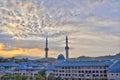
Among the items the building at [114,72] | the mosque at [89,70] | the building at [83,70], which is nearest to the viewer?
the building at [114,72]

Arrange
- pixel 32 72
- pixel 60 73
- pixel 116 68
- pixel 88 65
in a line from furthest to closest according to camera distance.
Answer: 1. pixel 32 72
2. pixel 60 73
3. pixel 88 65
4. pixel 116 68

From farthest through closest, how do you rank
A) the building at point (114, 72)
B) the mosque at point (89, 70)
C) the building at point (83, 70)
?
the building at point (83, 70)
the mosque at point (89, 70)
the building at point (114, 72)

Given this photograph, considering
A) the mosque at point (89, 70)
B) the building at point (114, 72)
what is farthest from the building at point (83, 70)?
the building at point (114, 72)

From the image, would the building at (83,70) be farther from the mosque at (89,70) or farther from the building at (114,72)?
the building at (114,72)

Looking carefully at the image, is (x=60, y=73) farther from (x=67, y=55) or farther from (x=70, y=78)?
(x=67, y=55)

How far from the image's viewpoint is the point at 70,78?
4406cm

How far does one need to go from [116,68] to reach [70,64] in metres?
10.8

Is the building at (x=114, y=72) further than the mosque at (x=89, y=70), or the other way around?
the mosque at (x=89, y=70)

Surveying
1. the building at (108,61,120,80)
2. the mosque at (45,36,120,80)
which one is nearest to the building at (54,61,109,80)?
the mosque at (45,36,120,80)

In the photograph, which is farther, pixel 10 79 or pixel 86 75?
pixel 86 75

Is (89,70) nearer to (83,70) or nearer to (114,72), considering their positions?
(83,70)

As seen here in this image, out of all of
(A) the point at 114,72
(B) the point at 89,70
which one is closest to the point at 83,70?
(B) the point at 89,70

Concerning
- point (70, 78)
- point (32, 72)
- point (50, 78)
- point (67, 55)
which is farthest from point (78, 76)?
point (67, 55)

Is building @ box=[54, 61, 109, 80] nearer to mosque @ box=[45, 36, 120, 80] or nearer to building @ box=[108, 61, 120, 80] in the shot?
mosque @ box=[45, 36, 120, 80]
